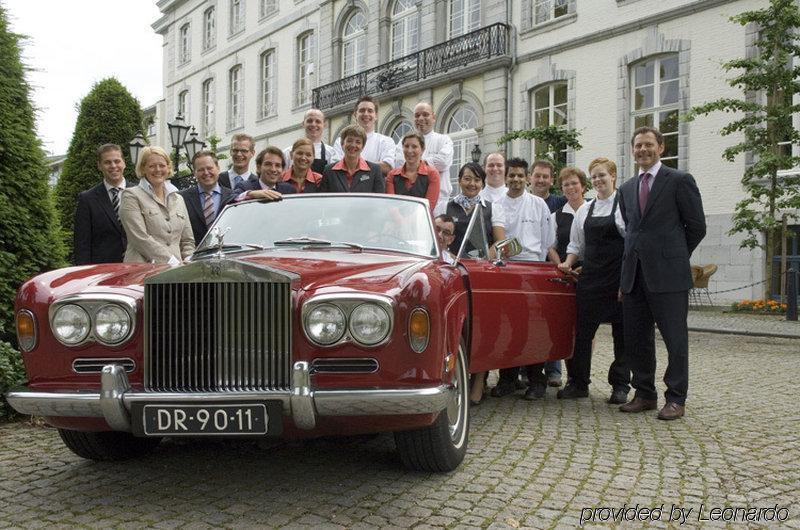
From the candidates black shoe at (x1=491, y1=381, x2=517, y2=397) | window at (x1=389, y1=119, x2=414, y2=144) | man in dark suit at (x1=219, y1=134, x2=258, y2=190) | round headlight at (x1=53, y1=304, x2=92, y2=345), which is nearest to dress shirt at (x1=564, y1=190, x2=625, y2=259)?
black shoe at (x1=491, y1=381, x2=517, y2=397)

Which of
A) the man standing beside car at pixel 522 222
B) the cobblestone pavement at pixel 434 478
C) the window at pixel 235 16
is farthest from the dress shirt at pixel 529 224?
the window at pixel 235 16

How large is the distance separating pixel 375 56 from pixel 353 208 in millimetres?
24084

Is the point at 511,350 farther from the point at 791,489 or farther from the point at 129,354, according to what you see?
the point at 129,354

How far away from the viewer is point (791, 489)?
3.82 meters

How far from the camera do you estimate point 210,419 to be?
10.9ft

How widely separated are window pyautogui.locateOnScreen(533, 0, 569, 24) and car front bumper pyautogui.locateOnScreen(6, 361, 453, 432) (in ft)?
64.1

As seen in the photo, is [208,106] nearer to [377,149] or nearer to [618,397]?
[377,149]

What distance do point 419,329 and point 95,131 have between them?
48.3 ft

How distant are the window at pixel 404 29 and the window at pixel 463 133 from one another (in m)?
3.34

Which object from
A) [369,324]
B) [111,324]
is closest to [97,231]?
[111,324]

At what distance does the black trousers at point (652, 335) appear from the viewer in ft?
18.1

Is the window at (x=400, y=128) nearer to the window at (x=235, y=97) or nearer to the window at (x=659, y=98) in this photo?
the window at (x=659, y=98)

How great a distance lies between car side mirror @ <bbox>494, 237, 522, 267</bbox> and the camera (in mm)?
5137

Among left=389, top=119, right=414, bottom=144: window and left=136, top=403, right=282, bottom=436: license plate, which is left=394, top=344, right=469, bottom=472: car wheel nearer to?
left=136, top=403, right=282, bottom=436: license plate
